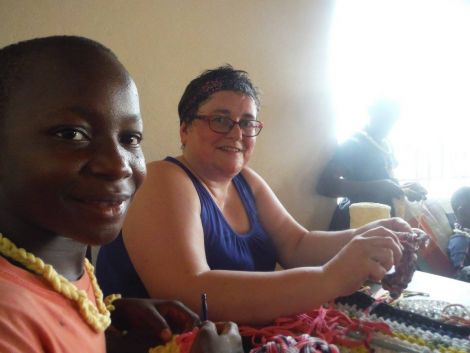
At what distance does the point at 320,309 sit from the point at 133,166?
54 centimetres

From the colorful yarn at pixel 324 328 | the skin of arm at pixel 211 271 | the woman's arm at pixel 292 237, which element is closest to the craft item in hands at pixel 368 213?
the woman's arm at pixel 292 237

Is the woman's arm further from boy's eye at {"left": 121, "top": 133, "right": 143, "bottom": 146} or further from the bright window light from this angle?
the bright window light

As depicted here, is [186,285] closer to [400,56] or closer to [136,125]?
[136,125]

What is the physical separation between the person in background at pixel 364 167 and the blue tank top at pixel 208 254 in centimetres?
114

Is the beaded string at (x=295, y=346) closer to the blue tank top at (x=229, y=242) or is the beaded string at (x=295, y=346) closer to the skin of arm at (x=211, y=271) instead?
the skin of arm at (x=211, y=271)

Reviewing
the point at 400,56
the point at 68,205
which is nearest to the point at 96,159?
the point at 68,205

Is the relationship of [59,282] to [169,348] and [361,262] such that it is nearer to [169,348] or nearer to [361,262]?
[169,348]

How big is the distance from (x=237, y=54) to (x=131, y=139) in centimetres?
145

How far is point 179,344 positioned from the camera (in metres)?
0.58

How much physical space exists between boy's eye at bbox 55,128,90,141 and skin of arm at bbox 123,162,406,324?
1.54 ft

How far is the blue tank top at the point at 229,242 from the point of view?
99cm

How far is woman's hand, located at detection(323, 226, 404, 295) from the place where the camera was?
2.65 feet

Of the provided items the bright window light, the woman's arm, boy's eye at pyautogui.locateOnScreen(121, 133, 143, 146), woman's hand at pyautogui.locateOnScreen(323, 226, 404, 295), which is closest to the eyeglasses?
the woman's arm

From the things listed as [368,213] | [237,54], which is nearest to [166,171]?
[368,213]
